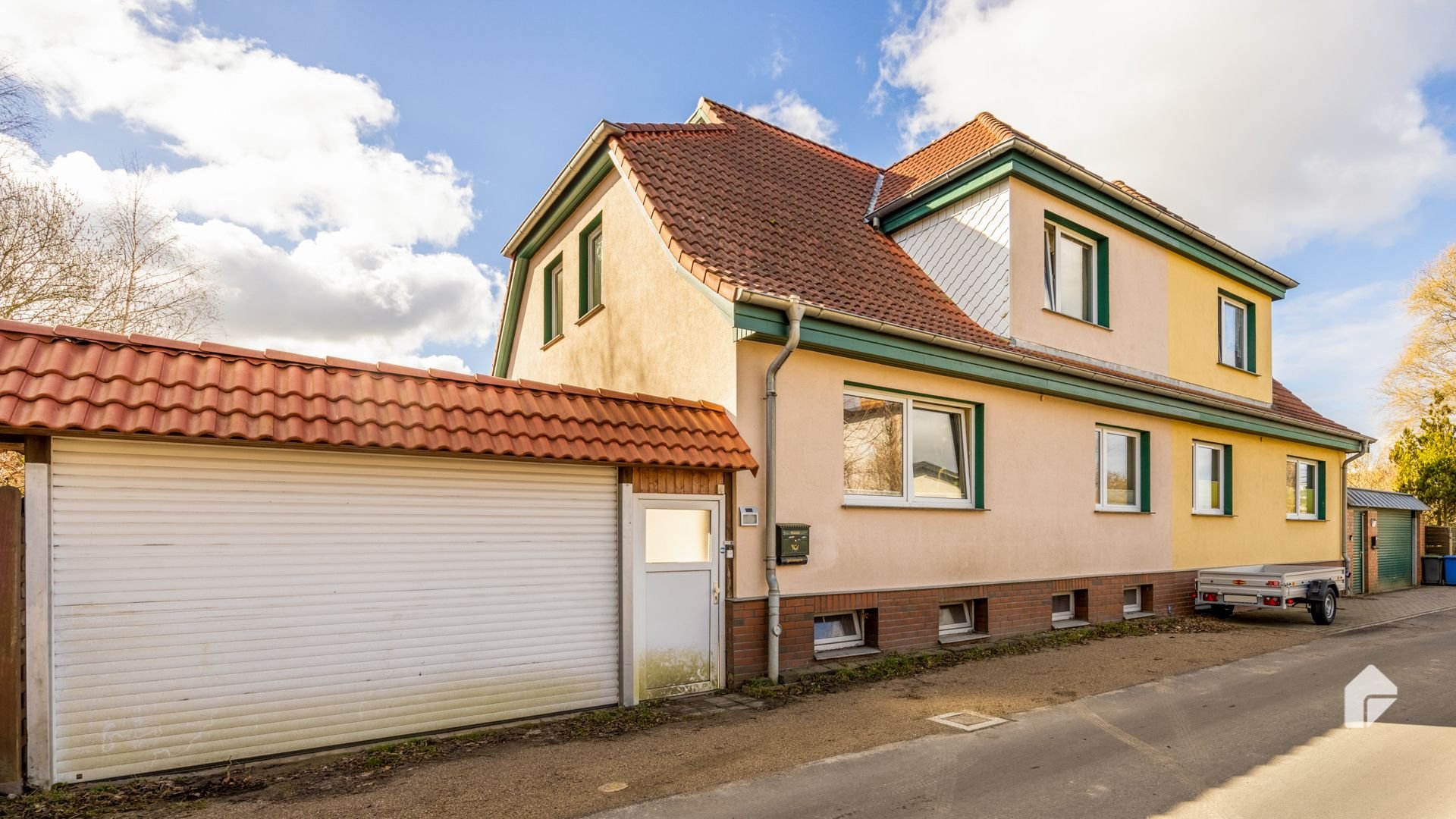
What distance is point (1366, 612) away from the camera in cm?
1424

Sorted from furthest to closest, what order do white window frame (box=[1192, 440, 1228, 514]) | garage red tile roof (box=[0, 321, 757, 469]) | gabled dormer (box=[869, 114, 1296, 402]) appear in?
white window frame (box=[1192, 440, 1228, 514]) → gabled dormer (box=[869, 114, 1296, 402]) → garage red tile roof (box=[0, 321, 757, 469])

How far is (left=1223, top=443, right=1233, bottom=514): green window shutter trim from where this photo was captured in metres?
14.6

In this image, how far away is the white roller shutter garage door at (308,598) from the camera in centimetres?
520

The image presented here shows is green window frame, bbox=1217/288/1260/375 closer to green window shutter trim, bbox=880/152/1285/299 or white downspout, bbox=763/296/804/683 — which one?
green window shutter trim, bbox=880/152/1285/299

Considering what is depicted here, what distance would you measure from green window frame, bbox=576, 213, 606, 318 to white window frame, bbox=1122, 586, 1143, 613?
919 centimetres

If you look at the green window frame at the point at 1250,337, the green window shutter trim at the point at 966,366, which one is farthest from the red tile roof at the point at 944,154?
the green window frame at the point at 1250,337

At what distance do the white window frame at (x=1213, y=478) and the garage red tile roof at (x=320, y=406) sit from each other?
10.2 meters

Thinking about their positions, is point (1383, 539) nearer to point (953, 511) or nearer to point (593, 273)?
point (953, 511)

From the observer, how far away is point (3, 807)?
466cm

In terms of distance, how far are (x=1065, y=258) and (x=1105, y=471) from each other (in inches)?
130

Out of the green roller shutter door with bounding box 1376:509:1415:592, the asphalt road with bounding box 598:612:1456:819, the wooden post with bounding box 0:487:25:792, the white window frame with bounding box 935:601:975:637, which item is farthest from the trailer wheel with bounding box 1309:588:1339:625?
the wooden post with bounding box 0:487:25:792

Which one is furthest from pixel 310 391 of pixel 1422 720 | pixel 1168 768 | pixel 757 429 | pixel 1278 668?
pixel 1278 668

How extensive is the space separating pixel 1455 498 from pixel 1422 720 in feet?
71.4

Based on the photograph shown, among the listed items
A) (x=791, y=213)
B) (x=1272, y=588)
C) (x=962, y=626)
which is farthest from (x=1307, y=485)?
(x=791, y=213)
